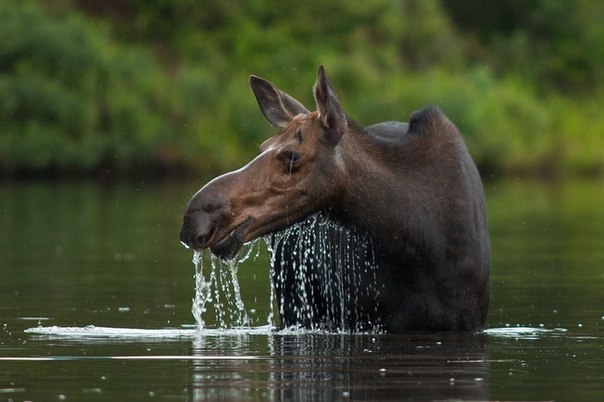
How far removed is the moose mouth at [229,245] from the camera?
1019 cm

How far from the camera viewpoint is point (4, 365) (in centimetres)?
1018

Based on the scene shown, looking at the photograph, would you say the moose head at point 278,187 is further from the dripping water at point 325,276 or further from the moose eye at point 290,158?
the dripping water at point 325,276

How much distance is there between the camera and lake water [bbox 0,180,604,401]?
9.17 meters

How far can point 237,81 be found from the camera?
53.5 m

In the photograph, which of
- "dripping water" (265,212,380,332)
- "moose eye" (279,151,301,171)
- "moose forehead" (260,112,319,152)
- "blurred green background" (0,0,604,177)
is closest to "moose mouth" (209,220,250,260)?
"moose eye" (279,151,301,171)

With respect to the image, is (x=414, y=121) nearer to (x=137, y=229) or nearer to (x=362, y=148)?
→ (x=362, y=148)

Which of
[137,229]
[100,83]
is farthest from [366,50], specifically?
[137,229]

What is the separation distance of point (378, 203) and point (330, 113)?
0.79 meters

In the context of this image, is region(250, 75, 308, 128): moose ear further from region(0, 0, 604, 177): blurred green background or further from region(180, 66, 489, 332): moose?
region(0, 0, 604, 177): blurred green background

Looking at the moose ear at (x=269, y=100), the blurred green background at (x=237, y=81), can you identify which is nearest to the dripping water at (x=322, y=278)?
the moose ear at (x=269, y=100)

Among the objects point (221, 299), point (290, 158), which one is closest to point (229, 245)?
point (290, 158)

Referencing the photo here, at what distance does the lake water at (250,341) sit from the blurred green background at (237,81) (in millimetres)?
26383

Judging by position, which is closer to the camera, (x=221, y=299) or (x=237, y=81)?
(x=221, y=299)

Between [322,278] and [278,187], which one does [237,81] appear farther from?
[278,187]
